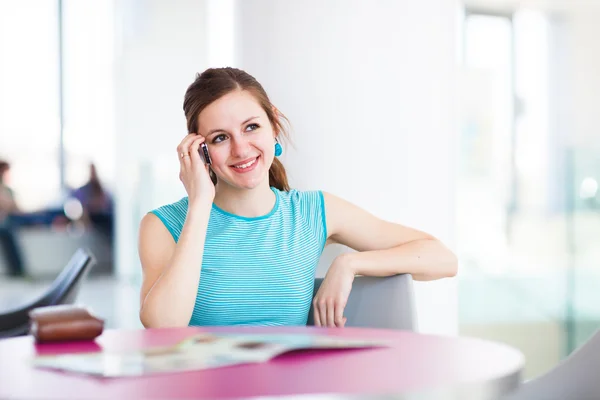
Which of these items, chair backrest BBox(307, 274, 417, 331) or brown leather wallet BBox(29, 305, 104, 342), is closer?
brown leather wallet BBox(29, 305, 104, 342)

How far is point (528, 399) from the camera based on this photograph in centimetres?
150

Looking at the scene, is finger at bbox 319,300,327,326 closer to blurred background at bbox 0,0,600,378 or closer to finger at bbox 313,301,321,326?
finger at bbox 313,301,321,326

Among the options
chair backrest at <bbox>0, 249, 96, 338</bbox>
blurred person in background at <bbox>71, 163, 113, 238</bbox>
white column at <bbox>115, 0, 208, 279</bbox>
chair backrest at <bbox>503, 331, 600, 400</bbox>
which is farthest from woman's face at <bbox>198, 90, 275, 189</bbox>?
blurred person in background at <bbox>71, 163, 113, 238</bbox>

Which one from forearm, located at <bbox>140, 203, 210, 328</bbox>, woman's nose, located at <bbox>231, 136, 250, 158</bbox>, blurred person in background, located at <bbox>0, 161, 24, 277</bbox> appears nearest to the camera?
forearm, located at <bbox>140, 203, 210, 328</bbox>

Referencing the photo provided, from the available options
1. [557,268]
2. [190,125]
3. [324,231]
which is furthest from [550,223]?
[190,125]

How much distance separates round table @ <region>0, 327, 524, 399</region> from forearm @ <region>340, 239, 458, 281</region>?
63cm

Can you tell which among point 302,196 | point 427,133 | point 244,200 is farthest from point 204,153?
point 427,133

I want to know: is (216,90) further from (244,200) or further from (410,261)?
(410,261)

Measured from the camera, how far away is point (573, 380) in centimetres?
147

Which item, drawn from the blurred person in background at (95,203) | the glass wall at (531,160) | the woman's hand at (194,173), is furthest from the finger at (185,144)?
the blurred person in background at (95,203)

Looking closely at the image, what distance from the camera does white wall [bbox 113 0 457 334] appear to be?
2.38 metres

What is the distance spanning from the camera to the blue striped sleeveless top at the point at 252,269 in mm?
2018

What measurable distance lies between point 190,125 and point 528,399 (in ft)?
3.63

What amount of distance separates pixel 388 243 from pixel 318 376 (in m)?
1.16
